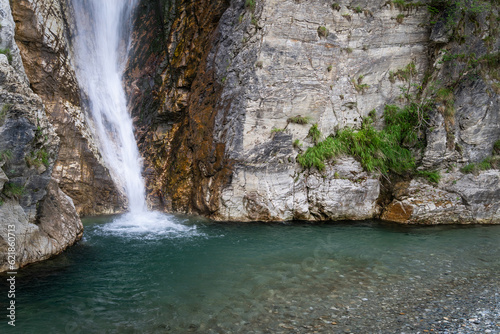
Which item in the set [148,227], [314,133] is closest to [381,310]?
[148,227]

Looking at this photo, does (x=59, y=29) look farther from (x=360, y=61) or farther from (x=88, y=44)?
(x=360, y=61)

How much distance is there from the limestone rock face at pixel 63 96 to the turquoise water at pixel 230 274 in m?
2.10

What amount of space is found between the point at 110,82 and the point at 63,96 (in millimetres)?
3195

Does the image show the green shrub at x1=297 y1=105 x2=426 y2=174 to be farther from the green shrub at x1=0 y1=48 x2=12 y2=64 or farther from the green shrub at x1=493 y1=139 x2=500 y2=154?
the green shrub at x1=0 y1=48 x2=12 y2=64

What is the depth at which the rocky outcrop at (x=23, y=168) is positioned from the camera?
19.3 feet

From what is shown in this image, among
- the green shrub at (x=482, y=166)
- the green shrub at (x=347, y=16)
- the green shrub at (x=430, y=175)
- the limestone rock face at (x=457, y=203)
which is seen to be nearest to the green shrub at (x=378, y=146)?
the green shrub at (x=430, y=175)

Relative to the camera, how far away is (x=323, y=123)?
11836 millimetres

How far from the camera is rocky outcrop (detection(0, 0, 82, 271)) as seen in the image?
231 inches

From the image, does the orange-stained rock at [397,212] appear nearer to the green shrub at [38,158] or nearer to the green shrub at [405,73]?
the green shrub at [405,73]

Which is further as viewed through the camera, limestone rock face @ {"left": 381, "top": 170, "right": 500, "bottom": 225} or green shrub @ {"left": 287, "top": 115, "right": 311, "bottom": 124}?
green shrub @ {"left": 287, "top": 115, "right": 311, "bottom": 124}

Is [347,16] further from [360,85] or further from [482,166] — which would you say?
[482,166]

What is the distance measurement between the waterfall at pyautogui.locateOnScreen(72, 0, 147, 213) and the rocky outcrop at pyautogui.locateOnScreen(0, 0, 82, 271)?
4.74 m

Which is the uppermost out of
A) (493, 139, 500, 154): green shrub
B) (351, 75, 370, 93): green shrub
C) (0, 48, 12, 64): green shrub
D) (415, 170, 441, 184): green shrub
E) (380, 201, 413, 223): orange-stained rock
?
(351, 75, 370, 93): green shrub

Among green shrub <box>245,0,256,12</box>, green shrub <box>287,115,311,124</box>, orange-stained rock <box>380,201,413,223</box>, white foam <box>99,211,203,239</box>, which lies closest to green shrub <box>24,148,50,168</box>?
white foam <box>99,211,203,239</box>
